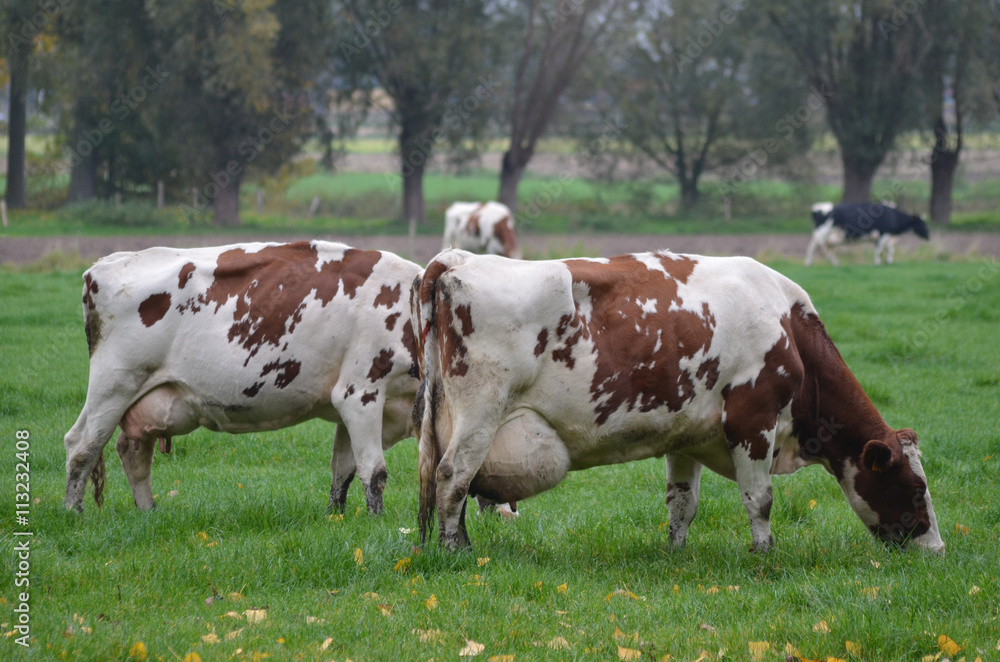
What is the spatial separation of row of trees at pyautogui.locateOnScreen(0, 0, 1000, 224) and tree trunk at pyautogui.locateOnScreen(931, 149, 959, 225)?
10cm

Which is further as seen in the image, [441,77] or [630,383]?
[441,77]

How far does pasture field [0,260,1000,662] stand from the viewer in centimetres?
429

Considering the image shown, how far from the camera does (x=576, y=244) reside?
25531 millimetres

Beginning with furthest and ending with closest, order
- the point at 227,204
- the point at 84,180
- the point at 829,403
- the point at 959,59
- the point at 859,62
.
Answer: the point at 859,62
the point at 84,180
the point at 959,59
the point at 227,204
the point at 829,403

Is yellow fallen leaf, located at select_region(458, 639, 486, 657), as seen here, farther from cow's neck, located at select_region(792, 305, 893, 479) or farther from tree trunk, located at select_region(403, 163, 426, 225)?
tree trunk, located at select_region(403, 163, 426, 225)

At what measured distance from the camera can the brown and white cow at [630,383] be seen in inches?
206

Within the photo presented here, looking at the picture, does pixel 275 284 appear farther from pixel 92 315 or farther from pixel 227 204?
pixel 227 204

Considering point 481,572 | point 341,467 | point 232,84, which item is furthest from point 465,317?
point 232,84

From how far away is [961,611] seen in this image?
4.64 meters

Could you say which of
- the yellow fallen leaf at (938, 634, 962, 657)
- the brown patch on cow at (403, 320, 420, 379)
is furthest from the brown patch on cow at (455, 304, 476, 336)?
the yellow fallen leaf at (938, 634, 962, 657)

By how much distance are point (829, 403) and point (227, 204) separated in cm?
3155

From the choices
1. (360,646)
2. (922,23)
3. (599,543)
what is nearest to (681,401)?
(599,543)

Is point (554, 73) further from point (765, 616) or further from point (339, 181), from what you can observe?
point (765, 616)

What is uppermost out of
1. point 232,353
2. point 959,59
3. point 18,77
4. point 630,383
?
point 959,59
